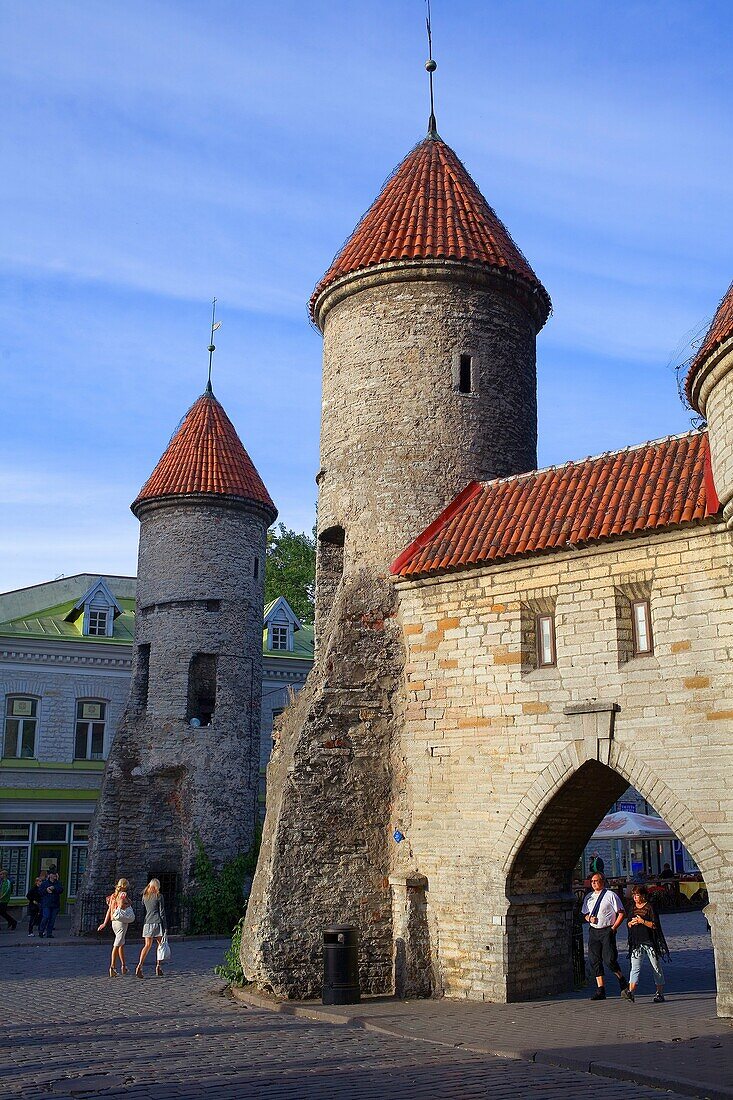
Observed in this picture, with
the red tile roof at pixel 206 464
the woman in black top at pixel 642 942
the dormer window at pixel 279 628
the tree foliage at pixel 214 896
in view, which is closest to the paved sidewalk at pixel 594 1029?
the woman in black top at pixel 642 942

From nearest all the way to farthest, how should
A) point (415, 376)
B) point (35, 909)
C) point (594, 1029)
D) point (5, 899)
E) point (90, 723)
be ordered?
point (594, 1029), point (415, 376), point (35, 909), point (5, 899), point (90, 723)

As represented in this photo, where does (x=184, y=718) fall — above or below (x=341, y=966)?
above

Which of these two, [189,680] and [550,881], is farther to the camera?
[189,680]

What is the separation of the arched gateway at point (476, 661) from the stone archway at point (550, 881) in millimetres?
39

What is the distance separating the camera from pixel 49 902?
23.5m

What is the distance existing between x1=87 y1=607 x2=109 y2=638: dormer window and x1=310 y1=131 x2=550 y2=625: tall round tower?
55.8ft

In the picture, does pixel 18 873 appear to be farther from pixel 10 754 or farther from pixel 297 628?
pixel 297 628

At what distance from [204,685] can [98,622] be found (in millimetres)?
7654

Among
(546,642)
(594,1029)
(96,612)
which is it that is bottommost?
(594,1029)

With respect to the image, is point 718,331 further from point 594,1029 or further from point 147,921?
point 147,921

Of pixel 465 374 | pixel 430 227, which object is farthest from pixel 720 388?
pixel 430 227

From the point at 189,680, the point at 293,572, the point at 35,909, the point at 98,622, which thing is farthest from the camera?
the point at 293,572

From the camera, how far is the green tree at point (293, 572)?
142 ft

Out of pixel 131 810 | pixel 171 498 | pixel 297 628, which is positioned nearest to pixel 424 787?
pixel 131 810
